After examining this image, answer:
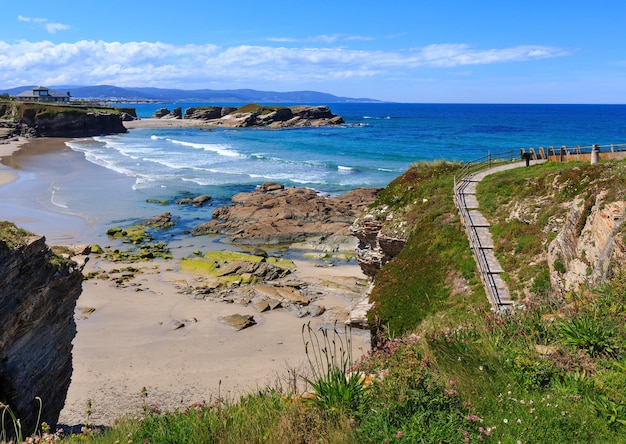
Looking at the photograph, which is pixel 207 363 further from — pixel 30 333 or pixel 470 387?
pixel 470 387

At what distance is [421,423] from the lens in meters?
6.46

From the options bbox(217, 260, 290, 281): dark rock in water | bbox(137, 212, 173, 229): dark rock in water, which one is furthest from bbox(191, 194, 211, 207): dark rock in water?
bbox(217, 260, 290, 281): dark rock in water

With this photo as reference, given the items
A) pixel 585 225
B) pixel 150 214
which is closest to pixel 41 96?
pixel 150 214

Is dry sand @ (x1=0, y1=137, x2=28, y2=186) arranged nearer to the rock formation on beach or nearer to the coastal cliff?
the coastal cliff

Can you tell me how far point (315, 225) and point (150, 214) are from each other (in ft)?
48.2

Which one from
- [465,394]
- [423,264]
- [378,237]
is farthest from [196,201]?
[465,394]

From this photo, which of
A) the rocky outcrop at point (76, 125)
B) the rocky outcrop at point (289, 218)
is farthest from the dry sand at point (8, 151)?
the rocky outcrop at point (289, 218)

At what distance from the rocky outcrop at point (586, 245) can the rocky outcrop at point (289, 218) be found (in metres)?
19.7

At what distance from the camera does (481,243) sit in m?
18.3

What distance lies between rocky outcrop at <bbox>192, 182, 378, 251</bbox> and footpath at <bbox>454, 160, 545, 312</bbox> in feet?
44.3

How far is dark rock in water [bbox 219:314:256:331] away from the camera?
907 inches

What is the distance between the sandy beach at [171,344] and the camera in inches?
688

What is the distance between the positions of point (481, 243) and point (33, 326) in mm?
14177

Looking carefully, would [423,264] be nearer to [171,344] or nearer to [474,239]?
[474,239]
